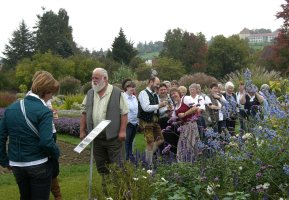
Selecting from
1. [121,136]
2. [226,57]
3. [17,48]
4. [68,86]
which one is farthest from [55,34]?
[121,136]

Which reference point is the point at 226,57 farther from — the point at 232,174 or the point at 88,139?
the point at 232,174

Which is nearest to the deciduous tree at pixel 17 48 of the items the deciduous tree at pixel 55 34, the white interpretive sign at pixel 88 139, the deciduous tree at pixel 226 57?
the deciduous tree at pixel 55 34

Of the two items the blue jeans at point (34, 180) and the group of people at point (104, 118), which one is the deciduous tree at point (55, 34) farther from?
the blue jeans at point (34, 180)

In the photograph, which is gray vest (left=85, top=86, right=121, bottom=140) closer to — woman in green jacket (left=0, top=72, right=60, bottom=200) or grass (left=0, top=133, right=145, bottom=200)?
grass (left=0, top=133, right=145, bottom=200)

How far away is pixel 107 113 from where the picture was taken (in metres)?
6.26

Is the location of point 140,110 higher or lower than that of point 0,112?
higher

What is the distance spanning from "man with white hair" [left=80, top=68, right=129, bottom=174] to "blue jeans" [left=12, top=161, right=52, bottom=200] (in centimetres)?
187

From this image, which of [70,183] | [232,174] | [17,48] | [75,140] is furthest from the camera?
[17,48]

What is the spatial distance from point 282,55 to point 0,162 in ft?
110

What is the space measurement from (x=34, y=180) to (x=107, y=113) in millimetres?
2110

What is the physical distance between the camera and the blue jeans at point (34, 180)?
4.28 metres

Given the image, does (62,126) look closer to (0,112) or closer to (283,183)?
(0,112)

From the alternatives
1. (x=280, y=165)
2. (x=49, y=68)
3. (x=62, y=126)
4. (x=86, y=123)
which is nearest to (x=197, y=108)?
(x=86, y=123)

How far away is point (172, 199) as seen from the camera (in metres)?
3.96
